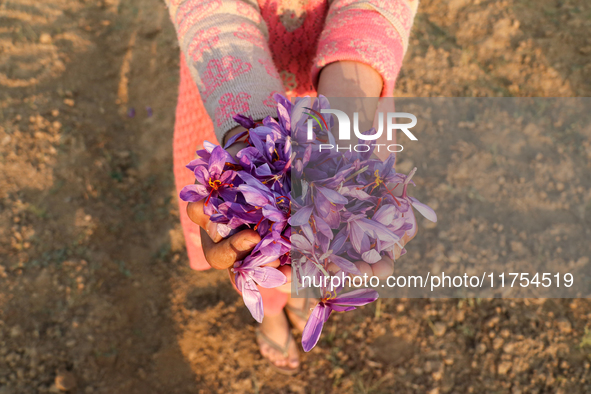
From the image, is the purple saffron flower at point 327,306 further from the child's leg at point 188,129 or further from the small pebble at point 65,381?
the small pebble at point 65,381

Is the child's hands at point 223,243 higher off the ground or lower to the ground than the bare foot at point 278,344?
higher

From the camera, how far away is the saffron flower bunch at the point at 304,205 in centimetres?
82

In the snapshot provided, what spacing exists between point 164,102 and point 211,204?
234 centimetres

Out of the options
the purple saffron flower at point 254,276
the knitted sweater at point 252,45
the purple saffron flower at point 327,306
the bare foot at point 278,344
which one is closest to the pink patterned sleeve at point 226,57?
the knitted sweater at point 252,45

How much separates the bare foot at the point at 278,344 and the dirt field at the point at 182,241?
0.07m

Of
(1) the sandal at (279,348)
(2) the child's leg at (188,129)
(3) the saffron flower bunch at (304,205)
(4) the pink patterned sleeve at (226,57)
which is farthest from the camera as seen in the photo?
(1) the sandal at (279,348)

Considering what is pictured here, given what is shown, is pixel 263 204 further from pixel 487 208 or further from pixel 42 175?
pixel 42 175

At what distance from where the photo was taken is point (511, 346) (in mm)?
1911

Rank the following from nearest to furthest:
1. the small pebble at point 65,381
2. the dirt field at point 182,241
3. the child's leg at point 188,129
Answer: the child's leg at point 188,129
the small pebble at point 65,381
the dirt field at point 182,241

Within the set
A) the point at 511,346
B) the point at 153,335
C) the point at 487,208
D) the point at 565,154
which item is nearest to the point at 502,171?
the point at 487,208

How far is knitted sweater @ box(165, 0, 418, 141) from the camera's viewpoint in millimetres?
1181

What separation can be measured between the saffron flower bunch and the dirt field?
4.48 ft

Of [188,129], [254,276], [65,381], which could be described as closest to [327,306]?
[254,276]

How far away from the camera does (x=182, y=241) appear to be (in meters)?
2.46
